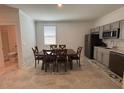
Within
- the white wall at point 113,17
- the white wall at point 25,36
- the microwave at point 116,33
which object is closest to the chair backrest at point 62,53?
the white wall at point 25,36

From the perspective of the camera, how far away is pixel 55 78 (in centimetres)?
352

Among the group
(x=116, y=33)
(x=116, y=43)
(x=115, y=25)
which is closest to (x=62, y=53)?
(x=116, y=33)

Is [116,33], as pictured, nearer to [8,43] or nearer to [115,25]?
[115,25]

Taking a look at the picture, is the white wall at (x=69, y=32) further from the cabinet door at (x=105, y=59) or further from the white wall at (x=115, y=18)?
the cabinet door at (x=105, y=59)

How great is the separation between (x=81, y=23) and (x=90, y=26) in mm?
661

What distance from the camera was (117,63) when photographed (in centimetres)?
367

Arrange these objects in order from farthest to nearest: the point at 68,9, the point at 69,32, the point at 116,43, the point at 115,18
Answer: the point at 69,32 < the point at 116,43 < the point at 115,18 < the point at 68,9

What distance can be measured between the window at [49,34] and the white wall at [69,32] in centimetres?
28

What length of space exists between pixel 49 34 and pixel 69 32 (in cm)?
141

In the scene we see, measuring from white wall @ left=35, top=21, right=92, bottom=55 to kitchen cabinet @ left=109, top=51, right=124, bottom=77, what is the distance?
3721mm

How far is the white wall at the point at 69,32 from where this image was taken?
24.5 feet

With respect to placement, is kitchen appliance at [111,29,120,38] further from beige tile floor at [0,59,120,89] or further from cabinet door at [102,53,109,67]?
beige tile floor at [0,59,120,89]
